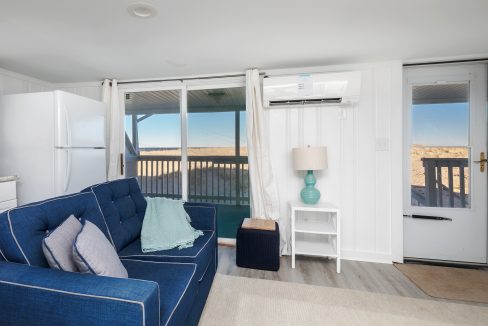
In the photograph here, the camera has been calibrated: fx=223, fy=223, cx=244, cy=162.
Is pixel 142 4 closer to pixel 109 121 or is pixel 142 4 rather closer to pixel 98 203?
pixel 98 203

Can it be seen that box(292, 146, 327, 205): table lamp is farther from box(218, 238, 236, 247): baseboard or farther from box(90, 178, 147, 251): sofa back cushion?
box(90, 178, 147, 251): sofa back cushion

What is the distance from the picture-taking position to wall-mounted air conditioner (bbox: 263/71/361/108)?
243 cm

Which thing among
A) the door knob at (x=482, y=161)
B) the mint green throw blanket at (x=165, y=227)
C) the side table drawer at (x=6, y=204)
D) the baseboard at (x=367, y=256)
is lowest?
the baseboard at (x=367, y=256)

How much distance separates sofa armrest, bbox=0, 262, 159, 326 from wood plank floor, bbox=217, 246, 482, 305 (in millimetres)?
1583

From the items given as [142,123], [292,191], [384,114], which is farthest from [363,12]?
[142,123]

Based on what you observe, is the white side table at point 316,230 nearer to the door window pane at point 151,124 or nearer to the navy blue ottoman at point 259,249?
the navy blue ottoman at point 259,249

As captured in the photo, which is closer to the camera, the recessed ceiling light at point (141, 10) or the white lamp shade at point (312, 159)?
the recessed ceiling light at point (141, 10)

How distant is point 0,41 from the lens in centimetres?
203

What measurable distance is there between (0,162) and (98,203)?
190cm

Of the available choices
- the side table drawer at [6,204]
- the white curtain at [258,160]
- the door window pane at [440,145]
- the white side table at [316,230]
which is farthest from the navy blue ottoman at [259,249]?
the side table drawer at [6,204]

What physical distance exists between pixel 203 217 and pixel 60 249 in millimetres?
1151

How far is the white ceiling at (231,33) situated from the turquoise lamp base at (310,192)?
4.35 ft

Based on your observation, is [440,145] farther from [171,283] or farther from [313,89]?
[171,283]

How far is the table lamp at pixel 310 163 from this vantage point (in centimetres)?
238
